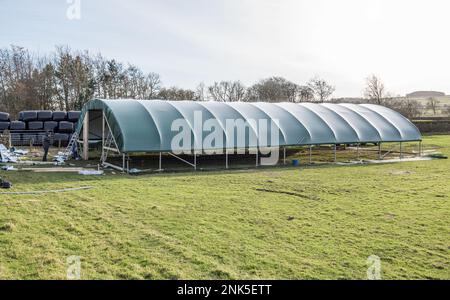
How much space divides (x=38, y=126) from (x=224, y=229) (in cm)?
2286

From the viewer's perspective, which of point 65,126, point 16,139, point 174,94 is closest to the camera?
point 16,139

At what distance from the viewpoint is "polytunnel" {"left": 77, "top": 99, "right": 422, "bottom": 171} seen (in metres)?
15.8

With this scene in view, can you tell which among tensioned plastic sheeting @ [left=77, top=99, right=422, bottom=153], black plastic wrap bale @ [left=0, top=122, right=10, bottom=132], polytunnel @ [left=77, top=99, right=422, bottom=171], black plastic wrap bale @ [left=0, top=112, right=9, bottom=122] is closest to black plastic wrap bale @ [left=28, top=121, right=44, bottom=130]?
black plastic wrap bale @ [left=0, top=122, right=10, bottom=132]

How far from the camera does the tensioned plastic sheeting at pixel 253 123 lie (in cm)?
1568

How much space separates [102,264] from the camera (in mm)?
5469

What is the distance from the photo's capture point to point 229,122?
1775 cm

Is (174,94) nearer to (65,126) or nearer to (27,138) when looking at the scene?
(65,126)

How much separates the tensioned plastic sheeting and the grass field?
10.1 feet

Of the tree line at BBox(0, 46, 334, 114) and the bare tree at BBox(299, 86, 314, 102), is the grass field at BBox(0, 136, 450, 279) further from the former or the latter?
the bare tree at BBox(299, 86, 314, 102)

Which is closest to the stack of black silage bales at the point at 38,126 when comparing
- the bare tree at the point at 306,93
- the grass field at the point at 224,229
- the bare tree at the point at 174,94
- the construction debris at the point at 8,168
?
the construction debris at the point at 8,168

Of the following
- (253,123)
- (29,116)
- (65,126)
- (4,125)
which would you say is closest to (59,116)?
(65,126)
